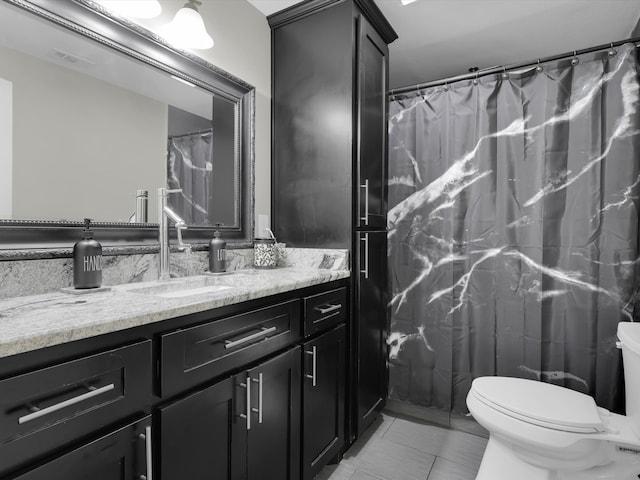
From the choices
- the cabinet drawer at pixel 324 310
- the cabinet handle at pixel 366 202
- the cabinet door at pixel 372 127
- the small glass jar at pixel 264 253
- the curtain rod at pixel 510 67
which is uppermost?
the curtain rod at pixel 510 67

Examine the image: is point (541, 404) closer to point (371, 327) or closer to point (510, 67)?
point (371, 327)

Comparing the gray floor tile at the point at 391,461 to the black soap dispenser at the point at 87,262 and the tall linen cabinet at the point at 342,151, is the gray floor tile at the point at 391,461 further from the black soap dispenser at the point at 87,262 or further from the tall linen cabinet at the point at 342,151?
the black soap dispenser at the point at 87,262

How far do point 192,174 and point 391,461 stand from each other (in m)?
1.74

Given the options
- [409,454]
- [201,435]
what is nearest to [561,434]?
[409,454]

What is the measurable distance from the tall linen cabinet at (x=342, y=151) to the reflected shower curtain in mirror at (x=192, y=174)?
42cm

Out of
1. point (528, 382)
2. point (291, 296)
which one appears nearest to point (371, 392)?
point (528, 382)

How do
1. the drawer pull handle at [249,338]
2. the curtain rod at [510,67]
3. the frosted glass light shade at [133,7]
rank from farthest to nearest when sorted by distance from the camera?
the curtain rod at [510,67] → the frosted glass light shade at [133,7] → the drawer pull handle at [249,338]

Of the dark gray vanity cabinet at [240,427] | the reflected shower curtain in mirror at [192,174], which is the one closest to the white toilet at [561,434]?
the dark gray vanity cabinet at [240,427]

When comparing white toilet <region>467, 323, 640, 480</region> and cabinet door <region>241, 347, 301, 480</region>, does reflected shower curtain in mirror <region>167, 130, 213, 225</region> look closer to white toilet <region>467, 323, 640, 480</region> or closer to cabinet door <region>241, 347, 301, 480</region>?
cabinet door <region>241, 347, 301, 480</region>

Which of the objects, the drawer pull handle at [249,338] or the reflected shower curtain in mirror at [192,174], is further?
the reflected shower curtain in mirror at [192,174]

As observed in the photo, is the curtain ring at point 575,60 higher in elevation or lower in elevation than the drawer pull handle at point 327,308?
higher

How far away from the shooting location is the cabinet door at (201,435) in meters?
0.86

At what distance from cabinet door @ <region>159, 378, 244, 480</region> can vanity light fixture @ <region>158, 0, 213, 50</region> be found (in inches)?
53.1

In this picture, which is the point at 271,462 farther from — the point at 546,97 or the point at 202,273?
the point at 546,97
